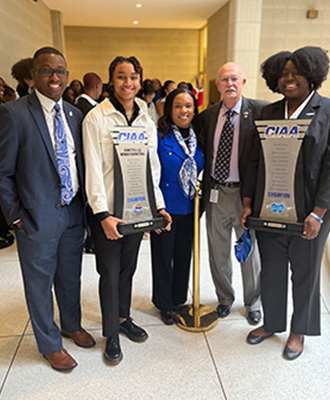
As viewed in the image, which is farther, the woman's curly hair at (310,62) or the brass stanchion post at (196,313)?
the brass stanchion post at (196,313)

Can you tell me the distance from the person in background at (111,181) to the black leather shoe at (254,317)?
94 cm

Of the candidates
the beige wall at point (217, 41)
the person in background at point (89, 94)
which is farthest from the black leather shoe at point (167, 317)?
the beige wall at point (217, 41)

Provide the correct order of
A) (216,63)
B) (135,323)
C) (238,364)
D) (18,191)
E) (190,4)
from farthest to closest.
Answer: (216,63) → (190,4) → (135,323) → (238,364) → (18,191)

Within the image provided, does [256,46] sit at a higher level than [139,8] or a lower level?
lower

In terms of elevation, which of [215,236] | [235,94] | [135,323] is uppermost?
[235,94]

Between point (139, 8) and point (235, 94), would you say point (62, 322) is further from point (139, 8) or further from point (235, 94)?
point (139, 8)

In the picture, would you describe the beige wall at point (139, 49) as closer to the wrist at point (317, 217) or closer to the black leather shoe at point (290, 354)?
the wrist at point (317, 217)

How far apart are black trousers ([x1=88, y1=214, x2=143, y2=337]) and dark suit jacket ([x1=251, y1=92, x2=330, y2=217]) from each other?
3.32 feet

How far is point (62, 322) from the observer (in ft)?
7.34

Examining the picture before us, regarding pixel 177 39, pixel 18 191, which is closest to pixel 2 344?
pixel 18 191

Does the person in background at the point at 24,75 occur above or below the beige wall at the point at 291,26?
below

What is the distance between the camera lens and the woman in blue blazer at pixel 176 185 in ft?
7.10

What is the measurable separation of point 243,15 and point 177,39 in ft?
17.4

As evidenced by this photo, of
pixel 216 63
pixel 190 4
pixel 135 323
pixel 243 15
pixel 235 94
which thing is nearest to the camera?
pixel 235 94
